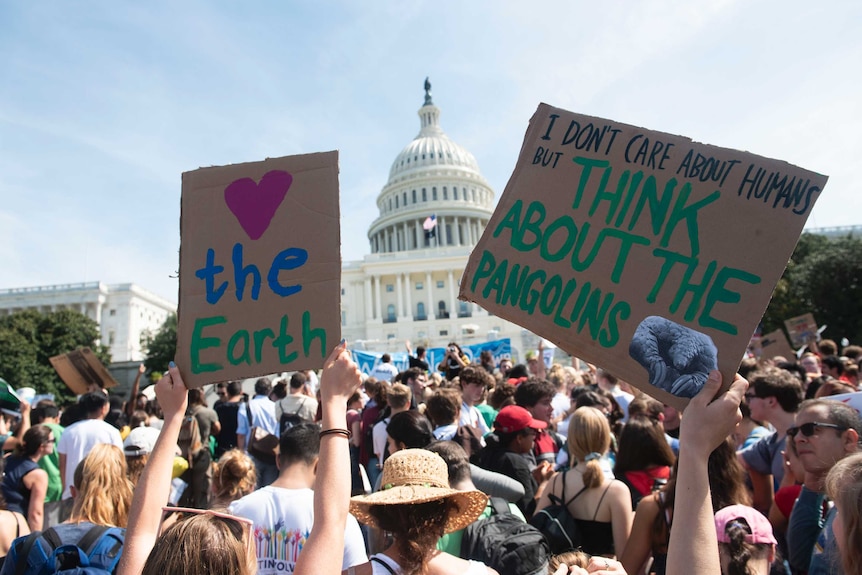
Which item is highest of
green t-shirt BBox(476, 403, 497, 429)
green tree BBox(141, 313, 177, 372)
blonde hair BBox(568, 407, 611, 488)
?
green tree BBox(141, 313, 177, 372)

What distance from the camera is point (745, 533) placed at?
2.31m

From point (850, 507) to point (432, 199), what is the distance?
85.7 metres

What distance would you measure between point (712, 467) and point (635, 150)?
1.71m

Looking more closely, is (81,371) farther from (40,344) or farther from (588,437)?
(40,344)

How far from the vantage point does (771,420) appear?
Answer: 13.4 feet

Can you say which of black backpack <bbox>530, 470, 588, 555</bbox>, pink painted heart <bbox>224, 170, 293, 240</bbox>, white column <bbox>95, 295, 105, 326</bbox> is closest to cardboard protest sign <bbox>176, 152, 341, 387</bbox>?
pink painted heart <bbox>224, 170, 293, 240</bbox>

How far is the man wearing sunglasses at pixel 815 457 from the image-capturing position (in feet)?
8.61

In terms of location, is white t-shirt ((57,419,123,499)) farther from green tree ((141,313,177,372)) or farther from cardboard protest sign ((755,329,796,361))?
green tree ((141,313,177,372))

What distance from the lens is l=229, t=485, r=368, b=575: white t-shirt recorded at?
2709mm

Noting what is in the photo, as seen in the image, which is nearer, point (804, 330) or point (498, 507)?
point (498, 507)

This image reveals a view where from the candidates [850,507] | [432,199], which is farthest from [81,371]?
[432,199]

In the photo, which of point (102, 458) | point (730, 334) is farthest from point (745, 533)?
point (102, 458)

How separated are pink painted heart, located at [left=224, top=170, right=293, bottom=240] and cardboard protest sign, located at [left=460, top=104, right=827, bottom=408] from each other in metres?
0.75

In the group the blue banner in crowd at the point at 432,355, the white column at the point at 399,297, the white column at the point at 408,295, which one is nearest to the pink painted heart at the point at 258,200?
the blue banner in crowd at the point at 432,355
